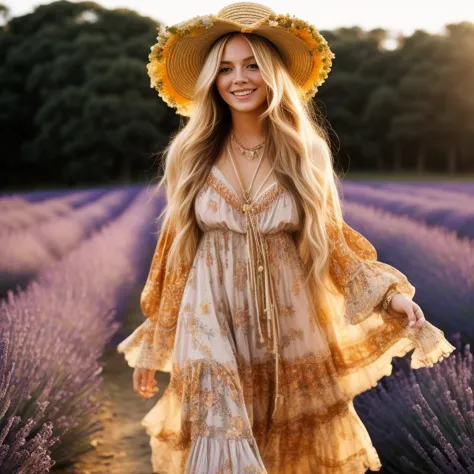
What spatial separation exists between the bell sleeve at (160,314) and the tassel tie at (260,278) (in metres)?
0.26

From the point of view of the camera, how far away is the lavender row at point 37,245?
5840mm

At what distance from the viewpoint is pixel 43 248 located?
675cm

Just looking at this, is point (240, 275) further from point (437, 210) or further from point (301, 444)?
point (437, 210)

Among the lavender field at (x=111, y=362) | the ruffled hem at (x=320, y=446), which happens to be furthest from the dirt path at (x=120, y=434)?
the ruffled hem at (x=320, y=446)

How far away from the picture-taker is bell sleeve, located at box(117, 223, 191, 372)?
259 centimetres

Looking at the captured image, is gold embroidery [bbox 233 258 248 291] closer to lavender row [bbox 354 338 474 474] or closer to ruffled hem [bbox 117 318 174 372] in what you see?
ruffled hem [bbox 117 318 174 372]

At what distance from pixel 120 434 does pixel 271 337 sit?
5.88ft

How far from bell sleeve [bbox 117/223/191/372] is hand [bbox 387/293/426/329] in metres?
0.68

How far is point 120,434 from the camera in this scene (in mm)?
3961

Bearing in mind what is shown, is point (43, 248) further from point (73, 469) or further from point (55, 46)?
point (55, 46)

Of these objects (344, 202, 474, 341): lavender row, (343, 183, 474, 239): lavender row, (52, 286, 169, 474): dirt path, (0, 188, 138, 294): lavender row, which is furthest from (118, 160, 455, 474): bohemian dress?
(343, 183, 474, 239): lavender row

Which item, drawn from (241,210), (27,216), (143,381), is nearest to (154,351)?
(143,381)

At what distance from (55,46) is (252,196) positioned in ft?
128

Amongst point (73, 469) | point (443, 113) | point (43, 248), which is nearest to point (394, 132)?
point (443, 113)
